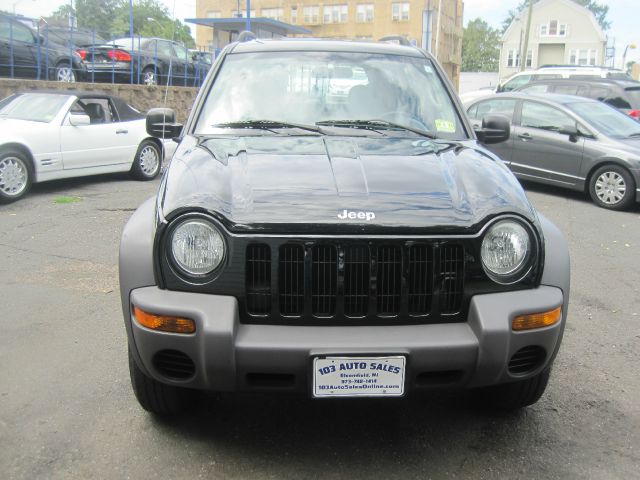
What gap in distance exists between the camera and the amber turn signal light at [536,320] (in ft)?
8.66

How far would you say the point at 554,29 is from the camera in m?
71.4

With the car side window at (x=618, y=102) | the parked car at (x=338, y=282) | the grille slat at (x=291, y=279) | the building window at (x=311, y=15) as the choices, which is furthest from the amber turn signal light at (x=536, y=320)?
the building window at (x=311, y=15)

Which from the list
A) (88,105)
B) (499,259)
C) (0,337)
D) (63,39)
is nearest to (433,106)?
(499,259)

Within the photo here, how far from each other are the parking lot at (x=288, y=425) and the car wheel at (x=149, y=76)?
1562cm

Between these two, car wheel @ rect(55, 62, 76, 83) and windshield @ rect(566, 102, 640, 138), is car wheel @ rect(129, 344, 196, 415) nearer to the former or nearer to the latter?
windshield @ rect(566, 102, 640, 138)

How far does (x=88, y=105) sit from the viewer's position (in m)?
10.1

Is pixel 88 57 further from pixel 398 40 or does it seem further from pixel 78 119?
pixel 398 40

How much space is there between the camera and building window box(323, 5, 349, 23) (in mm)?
70062

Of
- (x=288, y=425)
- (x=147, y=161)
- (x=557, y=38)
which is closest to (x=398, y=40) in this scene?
(x=288, y=425)

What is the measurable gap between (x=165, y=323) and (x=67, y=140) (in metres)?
7.69

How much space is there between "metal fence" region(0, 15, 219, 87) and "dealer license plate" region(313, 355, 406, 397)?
12635 mm

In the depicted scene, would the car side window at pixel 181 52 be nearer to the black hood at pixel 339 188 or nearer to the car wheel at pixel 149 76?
the car wheel at pixel 149 76

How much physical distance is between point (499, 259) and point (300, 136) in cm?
129

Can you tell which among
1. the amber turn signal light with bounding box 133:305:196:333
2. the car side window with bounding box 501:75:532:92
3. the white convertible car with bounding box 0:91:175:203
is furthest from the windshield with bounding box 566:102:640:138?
the car side window with bounding box 501:75:532:92
